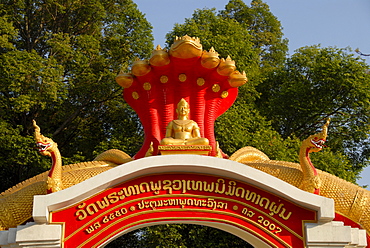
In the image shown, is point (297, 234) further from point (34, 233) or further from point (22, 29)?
point (22, 29)

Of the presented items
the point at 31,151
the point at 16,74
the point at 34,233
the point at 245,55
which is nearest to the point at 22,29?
the point at 16,74

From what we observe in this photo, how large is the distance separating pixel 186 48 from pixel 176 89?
1128 millimetres

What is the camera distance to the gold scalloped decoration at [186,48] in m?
10.7

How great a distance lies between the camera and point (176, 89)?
37.9ft

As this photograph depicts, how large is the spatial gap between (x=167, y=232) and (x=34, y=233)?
702 centimetres

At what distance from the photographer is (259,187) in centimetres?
880

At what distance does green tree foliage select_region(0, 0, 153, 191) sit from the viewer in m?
16.8

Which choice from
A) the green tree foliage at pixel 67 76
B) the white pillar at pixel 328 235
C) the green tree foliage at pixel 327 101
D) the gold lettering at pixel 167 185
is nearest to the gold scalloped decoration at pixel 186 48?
the gold lettering at pixel 167 185

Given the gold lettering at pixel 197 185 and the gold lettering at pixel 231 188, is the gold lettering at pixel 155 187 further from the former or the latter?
the gold lettering at pixel 231 188

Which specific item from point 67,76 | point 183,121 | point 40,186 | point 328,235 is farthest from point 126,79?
point 67,76

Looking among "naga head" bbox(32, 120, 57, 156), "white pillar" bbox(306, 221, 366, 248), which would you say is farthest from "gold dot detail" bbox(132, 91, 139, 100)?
"white pillar" bbox(306, 221, 366, 248)

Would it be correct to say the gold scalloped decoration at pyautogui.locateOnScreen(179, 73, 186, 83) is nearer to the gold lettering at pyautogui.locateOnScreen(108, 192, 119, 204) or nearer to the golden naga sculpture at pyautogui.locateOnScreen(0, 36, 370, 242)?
the golden naga sculpture at pyautogui.locateOnScreen(0, 36, 370, 242)

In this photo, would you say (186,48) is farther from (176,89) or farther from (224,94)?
(224,94)

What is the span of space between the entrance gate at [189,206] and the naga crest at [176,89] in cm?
235
